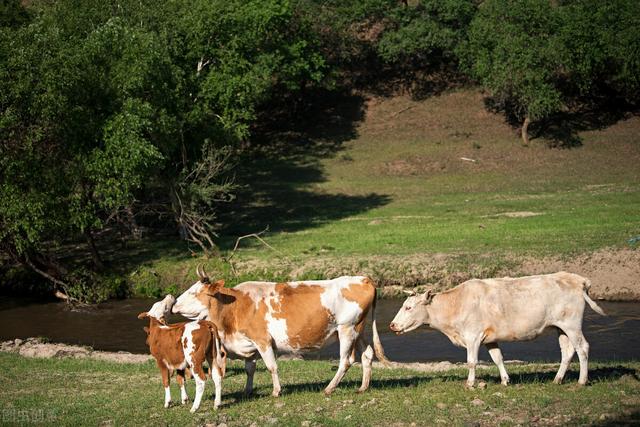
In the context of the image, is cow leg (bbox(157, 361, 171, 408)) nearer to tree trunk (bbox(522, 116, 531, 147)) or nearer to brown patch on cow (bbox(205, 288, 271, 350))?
brown patch on cow (bbox(205, 288, 271, 350))

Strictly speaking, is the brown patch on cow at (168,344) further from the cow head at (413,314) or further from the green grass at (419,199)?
the green grass at (419,199)

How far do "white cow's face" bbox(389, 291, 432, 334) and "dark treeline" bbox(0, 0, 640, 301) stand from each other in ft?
60.1

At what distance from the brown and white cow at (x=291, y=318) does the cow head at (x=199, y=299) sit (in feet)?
0.08

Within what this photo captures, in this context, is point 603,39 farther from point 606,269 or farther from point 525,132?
point 606,269

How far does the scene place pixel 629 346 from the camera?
23281 millimetres

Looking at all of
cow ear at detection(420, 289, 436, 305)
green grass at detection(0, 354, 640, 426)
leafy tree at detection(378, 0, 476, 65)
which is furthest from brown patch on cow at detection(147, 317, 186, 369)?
leafy tree at detection(378, 0, 476, 65)

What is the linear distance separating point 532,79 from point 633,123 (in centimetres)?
979

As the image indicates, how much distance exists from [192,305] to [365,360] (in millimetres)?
3529

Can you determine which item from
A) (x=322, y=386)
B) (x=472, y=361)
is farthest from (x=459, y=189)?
(x=472, y=361)

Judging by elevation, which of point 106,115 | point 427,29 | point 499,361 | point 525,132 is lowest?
point 499,361

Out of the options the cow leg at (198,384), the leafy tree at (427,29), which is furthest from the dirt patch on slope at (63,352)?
the leafy tree at (427,29)

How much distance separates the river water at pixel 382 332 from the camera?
2314 centimetres

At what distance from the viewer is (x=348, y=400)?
1483cm

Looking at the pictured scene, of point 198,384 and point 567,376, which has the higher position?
point 198,384
